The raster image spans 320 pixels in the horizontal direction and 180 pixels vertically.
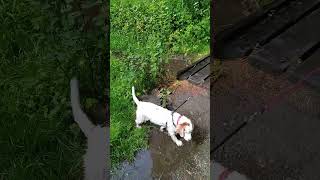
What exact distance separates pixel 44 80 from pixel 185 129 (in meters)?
1.05

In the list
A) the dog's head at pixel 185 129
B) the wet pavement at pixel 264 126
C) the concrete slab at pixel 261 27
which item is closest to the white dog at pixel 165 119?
the dog's head at pixel 185 129

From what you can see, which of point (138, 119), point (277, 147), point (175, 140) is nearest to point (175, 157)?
point (175, 140)

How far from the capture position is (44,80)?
11.4ft

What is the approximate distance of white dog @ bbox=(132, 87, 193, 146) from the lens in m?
3.15

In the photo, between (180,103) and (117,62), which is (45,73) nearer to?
(117,62)

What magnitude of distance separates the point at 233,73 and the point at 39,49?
1.37 metres

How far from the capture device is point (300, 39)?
150 inches

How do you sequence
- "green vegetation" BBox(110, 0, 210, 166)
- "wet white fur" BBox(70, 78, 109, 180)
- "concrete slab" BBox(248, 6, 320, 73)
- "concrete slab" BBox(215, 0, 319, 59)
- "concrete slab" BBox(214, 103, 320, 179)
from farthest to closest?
A: "concrete slab" BBox(215, 0, 319, 59) < "concrete slab" BBox(248, 6, 320, 73) < "green vegetation" BBox(110, 0, 210, 166) < "wet white fur" BBox(70, 78, 109, 180) < "concrete slab" BBox(214, 103, 320, 179)

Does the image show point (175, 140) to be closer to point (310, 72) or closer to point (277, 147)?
point (277, 147)

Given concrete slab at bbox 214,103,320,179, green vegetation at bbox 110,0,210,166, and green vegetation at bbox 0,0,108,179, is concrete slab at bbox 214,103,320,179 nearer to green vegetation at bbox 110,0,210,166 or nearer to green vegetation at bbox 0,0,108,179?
green vegetation at bbox 110,0,210,166

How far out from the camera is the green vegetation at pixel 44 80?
10.4ft

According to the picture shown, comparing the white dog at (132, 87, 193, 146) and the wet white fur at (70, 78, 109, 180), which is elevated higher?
the white dog at (132, 87, 193, 146)

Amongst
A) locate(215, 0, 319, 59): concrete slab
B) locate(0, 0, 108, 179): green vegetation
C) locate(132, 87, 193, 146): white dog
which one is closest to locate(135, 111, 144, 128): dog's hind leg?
locate(132, 87, 193, 146): white dog

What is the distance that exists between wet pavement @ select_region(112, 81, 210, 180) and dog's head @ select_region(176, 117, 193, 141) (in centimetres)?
11
